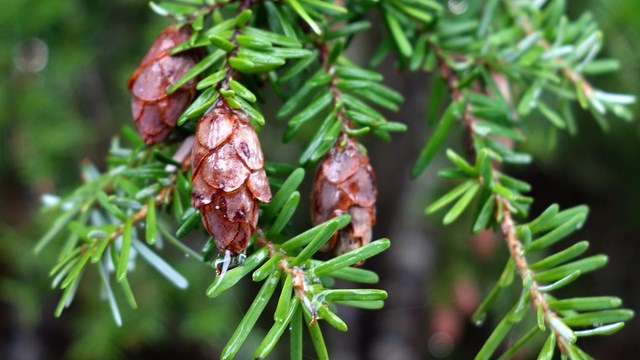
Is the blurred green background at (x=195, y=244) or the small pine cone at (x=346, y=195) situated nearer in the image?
the small pine cone at (x=346, y=195)

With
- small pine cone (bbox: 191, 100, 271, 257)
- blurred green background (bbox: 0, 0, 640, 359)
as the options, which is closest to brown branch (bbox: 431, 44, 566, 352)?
small pine cone (bbox: 191, 100, 271, 257)

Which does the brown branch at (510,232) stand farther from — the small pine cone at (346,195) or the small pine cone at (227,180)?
the small pine cone at (227,180)

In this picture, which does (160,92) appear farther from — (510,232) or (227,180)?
(510,232)

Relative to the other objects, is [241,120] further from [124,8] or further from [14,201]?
[14,201]

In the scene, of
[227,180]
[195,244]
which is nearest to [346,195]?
[227,180]

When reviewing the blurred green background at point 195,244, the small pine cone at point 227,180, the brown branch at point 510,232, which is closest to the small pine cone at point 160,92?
the small pine cone at point 227,180

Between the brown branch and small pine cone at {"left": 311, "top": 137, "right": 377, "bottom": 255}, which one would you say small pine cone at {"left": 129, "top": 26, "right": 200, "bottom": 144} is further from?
the brown branch
